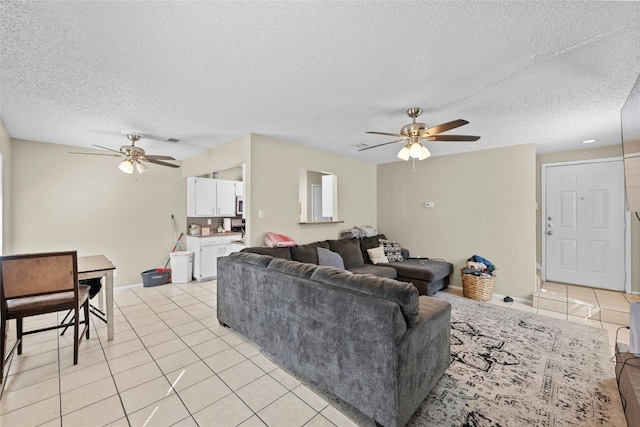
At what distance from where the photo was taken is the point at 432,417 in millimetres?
1710

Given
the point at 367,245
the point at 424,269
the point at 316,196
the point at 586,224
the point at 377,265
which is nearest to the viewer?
the point at 424,269

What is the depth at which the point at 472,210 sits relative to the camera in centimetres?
455

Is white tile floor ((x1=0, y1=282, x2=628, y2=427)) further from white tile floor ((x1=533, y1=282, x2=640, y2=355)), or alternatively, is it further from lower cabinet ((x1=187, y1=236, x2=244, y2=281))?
white tile floor ((x1=533, y1=282, x2=640, y2=355))

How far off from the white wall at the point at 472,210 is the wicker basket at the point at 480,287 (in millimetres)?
400

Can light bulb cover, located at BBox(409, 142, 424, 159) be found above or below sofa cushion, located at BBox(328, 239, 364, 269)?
above

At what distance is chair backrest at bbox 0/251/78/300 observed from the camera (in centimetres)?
211

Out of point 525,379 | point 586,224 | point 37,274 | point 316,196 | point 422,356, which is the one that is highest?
point 316,196

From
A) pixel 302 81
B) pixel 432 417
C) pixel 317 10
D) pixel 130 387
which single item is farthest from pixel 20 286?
pixel 432 417

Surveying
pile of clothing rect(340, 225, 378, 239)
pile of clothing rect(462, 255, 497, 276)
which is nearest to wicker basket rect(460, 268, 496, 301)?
pile of clothing rect(462, 255, 497, 276)

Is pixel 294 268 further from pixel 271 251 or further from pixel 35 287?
pixel 35 287

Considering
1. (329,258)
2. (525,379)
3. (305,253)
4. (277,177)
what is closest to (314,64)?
(277,177)

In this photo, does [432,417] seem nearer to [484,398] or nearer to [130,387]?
[484,398]

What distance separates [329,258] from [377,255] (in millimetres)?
1248

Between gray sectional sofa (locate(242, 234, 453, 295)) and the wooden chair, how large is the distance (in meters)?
1.87
